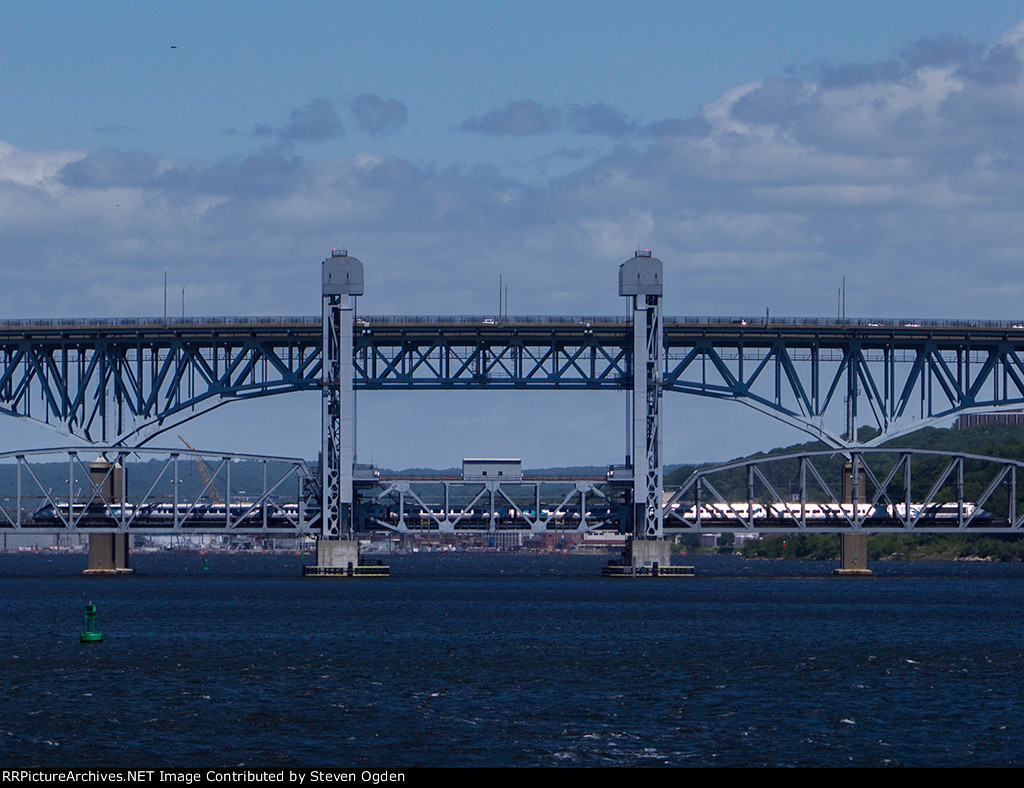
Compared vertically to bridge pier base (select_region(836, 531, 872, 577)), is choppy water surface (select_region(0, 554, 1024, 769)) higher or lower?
lower

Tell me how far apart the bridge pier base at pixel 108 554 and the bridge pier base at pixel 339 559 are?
63.5 feet

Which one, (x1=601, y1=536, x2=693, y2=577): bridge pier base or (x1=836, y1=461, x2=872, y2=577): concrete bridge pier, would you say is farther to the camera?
(x1=836, y1=461, x2=872, y2=577): concrete bridge pier

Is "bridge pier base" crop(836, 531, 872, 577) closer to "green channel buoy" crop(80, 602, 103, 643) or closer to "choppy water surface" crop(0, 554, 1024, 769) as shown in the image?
"choppy water surface" crop(0, 554, 1024, 769)

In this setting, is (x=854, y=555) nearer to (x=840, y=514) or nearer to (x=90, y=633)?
(x=840, y=514)

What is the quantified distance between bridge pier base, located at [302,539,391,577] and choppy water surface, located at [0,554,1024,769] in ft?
64.6

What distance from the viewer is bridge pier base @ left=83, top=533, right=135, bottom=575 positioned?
154375 mm

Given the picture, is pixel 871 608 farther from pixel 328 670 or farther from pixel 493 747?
pixel 493 747

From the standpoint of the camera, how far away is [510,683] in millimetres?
68062

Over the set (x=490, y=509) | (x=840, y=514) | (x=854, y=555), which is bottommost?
(x=854, y=555)

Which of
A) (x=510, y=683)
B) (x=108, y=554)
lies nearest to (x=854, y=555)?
(x=108, y=554)

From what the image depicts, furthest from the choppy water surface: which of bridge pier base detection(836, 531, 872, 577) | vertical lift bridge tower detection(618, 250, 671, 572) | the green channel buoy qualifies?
bridge pier base detection(836, 531, 872, 577)

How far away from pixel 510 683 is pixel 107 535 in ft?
302
